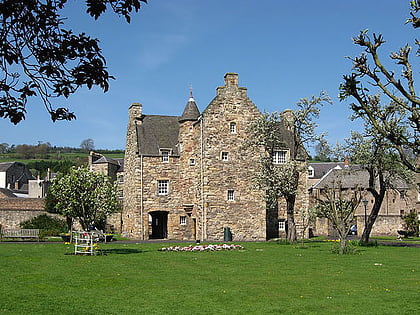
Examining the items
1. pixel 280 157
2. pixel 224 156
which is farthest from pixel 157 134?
pixel 280 157

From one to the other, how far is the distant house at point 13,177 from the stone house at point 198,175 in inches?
2020

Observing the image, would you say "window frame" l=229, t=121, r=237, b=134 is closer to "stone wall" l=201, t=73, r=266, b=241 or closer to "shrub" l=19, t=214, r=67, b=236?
"stone wall" l=201, t=73, r=266, b=241

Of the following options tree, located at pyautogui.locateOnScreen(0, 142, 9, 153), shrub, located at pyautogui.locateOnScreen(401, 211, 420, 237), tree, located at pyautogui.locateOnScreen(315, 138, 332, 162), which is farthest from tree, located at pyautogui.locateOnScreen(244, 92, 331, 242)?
tree, located at pyautogui.locateOnScreen(0, 142, 9, 153)

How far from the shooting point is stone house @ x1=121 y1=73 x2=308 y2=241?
4406 centimetres

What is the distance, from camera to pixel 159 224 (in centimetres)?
5125

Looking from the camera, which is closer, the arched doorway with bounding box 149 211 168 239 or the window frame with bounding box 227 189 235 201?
the window frame with bounding box 227 189 235 201

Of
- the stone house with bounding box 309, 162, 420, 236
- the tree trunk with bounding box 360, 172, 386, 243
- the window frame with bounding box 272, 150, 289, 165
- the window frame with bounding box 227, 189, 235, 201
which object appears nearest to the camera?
the tree trunk with bounding box 360, 172, 386, 243

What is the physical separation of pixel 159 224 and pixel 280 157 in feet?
44.9

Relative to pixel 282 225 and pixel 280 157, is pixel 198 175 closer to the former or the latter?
pixel 280 157

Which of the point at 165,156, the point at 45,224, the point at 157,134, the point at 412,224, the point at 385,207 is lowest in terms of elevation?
the point at 412,224

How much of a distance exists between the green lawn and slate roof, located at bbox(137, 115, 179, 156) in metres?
23.7

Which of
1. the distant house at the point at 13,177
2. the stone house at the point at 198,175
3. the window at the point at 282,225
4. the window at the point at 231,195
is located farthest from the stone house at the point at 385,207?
the distant house at the point at 13,177

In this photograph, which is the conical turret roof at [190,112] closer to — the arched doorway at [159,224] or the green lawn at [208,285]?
the arched doorway at [159,224]

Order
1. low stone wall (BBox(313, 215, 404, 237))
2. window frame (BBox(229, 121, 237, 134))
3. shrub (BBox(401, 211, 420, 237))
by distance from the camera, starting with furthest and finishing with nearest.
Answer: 1. low stone wall (BBox(313, 215, 404, 237))
2. shrub (BBox(401, 211, 420, 237))
3. window frame (BBox(229, 121, 237, 134))
